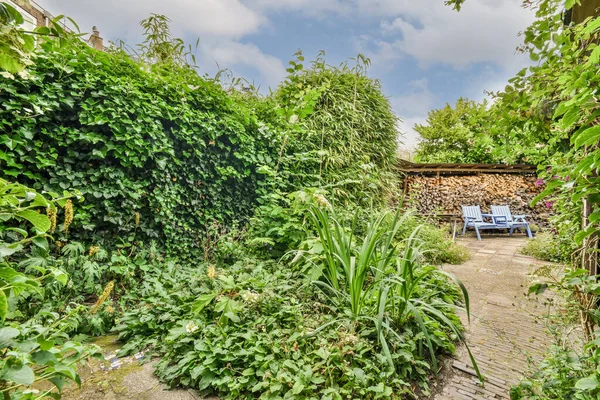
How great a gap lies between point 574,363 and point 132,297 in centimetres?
261

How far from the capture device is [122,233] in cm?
249

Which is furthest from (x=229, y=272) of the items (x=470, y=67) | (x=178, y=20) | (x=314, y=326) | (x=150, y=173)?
(x=470, y=67)

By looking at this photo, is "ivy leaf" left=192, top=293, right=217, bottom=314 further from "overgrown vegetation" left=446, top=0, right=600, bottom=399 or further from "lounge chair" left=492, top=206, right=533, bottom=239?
"lounge chair" left=492, top=206, right=533, bottom=239

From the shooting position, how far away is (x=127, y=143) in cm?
238

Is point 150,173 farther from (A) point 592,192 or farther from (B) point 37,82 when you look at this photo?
(A) point 592,192

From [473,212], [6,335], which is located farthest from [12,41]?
[473,212]

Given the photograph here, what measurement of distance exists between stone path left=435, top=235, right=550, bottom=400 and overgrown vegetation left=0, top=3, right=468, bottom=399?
6.8 inches

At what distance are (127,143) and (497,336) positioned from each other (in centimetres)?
314

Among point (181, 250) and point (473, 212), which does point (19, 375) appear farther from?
point (473, 212)

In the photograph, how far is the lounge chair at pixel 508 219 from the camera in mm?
6831

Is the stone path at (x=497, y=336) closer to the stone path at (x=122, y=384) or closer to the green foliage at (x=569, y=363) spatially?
the green foliage at (x=569, y=363)

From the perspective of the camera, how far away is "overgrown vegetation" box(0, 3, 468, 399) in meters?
1.35

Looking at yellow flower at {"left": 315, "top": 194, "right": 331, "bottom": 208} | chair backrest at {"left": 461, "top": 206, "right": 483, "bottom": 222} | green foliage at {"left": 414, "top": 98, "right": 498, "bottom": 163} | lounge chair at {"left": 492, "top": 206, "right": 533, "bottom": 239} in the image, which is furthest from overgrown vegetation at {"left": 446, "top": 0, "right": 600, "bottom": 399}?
green foliage at {"left": 414, "top": 98, "right": 498, "bottom": 163}

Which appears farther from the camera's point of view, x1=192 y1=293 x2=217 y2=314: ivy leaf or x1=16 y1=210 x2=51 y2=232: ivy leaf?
x1=192 y1=293 x2=217 y2=314: ivy leaf
